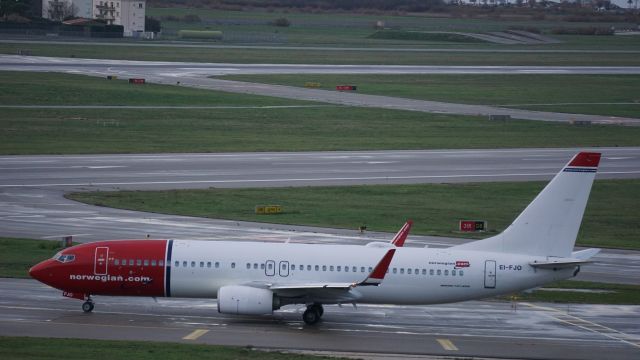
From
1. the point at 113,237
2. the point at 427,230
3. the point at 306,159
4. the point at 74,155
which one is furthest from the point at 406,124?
the point at 113,237

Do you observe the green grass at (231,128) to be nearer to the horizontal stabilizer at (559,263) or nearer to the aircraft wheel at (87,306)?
the aircraft wheel at (87,306)

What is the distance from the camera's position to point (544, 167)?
89.3m

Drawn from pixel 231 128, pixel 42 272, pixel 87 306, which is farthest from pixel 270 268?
pixel 231 128

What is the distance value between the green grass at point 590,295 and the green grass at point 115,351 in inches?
632

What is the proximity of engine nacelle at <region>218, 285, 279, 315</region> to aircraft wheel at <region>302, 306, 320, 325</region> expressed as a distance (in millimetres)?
1583

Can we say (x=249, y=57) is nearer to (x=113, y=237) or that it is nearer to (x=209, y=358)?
(x=113, y=237)

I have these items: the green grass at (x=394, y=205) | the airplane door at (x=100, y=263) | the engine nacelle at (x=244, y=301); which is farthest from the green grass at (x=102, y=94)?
the engine nacelle at (x=244, y=301)

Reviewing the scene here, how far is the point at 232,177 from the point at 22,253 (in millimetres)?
27900

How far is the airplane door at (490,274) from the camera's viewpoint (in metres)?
42.5

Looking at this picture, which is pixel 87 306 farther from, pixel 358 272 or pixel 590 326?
pixel 590 326

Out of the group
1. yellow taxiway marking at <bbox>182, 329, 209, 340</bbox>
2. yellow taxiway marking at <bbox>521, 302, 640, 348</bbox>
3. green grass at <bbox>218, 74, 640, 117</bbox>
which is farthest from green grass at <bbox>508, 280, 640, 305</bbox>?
green grass at <bbox>218, 74, 640, 117</bbox>

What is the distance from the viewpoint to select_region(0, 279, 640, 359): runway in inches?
1527

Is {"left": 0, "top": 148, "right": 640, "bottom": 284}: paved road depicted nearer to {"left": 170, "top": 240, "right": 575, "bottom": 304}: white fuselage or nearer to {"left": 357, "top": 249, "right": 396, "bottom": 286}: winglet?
{"left": 170, "top": 240, "right": 575, "bottom": 304}: white fuselage

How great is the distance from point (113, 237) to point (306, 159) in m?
34.4
